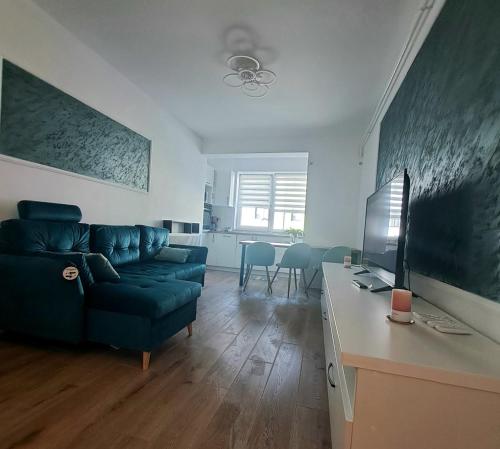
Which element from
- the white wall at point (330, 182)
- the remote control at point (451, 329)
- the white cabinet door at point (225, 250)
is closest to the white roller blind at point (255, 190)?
the white cabinet door at point (225, 250)

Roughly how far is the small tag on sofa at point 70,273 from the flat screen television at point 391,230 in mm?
1940

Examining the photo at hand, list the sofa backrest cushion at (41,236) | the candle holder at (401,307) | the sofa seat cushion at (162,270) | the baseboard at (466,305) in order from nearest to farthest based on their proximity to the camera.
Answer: the baseboard at (466,305)
the candle holder at (401,307)
the sofa backrest cushion at (41,236)
the sofa seat cushion at (162,270)

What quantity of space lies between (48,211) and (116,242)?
29.3 inches

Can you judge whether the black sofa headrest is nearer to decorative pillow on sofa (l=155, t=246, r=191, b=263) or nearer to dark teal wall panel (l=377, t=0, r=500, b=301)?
decorative pillow on sofa (l=155, t=246, r=191, b=263)

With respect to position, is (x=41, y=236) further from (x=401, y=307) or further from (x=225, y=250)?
(x=225, y=250)

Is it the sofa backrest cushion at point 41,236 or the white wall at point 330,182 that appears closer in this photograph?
the sofa backrest cushion at point 41,236

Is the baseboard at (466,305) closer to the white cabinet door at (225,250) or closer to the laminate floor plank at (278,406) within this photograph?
the laminate floor plank at (278,406)

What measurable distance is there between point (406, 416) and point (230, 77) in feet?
11.0

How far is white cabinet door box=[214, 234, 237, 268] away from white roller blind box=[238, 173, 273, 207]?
1059mm

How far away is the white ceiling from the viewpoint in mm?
2166

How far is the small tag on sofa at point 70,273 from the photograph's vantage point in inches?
70.3

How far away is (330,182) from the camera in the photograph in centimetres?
485

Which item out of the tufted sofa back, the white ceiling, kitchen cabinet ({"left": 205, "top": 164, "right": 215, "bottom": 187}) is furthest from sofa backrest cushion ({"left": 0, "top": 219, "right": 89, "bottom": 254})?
kitchen cabinet ({"left": 205, "top": 164, "right": 215, "bottom": 187})

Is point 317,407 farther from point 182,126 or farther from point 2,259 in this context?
point 182,126
